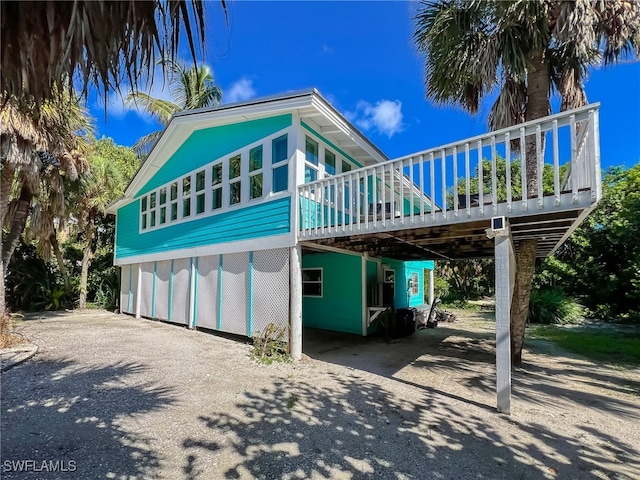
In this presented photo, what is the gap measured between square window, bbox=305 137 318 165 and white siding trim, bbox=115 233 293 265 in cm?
199

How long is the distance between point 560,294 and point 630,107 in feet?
28.0

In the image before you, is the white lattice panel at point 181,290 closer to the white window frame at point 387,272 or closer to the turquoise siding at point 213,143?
the turquoise siding at point 213,143

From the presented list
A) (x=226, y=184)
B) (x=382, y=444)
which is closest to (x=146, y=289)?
(x=226, y=184)

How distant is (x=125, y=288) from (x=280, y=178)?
1096 cm

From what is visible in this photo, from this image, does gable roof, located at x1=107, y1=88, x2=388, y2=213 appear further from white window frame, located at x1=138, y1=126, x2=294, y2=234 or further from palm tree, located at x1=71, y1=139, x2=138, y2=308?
palm tree, located at x1=71, y1=139, x2=138, y2=308

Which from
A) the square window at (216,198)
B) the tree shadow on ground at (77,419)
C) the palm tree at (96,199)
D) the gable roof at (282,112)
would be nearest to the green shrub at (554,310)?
the gable roof at (282,112)

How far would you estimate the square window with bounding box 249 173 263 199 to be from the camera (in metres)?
8.47

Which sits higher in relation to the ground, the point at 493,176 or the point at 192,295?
the point at 493,176

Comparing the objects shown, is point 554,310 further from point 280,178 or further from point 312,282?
point 280,178

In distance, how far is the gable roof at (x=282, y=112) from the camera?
732 centimetres

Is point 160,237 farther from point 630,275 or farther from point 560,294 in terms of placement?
point 630,275

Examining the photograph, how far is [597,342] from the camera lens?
9.52 meters

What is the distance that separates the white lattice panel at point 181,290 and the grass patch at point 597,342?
10.6 meters

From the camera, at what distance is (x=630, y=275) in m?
13.0
